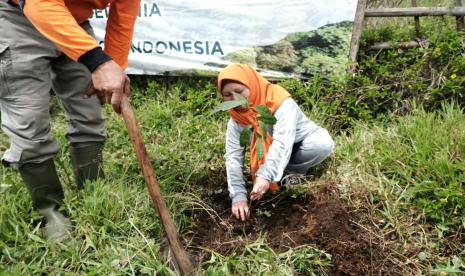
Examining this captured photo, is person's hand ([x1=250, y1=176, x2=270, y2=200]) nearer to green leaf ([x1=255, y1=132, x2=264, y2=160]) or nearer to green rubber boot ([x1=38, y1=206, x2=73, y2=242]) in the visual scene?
green leaf ([x1=255, y1=132, x2=264, y2=160])

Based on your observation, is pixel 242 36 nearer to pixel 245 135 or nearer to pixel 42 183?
pixel 245 135

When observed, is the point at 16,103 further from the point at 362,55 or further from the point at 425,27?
the point at 425,27

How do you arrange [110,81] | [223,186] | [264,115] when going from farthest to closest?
1. [223,186]
2. [264,115]
3. [110,81]

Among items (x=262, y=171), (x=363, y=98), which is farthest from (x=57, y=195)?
(x=363, y=98)

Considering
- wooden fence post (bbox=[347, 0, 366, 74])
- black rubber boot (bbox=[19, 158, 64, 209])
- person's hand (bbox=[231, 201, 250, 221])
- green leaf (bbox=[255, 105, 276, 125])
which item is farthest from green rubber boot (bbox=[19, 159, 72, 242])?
wooden fence post (bbox=[347, 0, 366, 74])

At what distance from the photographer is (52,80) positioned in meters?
2.43

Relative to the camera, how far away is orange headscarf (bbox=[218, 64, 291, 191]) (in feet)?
8.05

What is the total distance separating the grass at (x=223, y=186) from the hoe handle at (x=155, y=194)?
0.09 metres

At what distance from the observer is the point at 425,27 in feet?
12.3

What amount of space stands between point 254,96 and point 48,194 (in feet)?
4.00

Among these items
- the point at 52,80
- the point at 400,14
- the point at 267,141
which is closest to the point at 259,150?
the point at 267,141

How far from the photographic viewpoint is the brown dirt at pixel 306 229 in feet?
6.87

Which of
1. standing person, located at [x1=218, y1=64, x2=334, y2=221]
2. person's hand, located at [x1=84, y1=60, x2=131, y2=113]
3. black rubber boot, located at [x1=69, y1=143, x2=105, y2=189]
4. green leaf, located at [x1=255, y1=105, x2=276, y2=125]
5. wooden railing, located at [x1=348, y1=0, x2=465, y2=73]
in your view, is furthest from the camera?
wooden railing, located at [x1=348, y1=0, x2=465, y2=73]

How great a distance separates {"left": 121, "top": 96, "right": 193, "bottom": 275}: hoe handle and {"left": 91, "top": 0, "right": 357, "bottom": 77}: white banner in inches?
86.6
